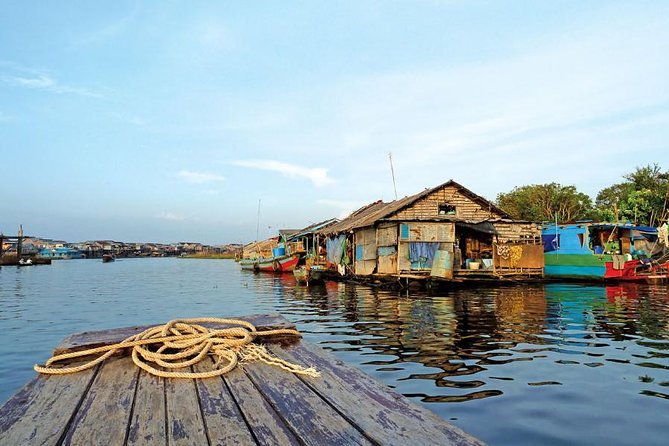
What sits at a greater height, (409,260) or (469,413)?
(409,260)

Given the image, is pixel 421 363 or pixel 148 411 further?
pixel 421 363

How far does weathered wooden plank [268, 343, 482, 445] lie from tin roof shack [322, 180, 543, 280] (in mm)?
16946

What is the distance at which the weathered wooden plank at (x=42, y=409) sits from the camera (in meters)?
1.99

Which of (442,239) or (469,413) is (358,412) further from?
(442,239)

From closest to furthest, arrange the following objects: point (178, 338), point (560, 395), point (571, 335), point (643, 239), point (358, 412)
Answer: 1. point (358, 412)
2. point (178, 338)
3. point (560, 395)
4. point (571, 335)
5. point (643, 239)

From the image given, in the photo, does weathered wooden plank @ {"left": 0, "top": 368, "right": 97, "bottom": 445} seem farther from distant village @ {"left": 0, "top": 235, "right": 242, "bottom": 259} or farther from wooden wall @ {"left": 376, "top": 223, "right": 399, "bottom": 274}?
distant village @ {"left": 0, "top": 235, "right": 242, "bottom": 259}

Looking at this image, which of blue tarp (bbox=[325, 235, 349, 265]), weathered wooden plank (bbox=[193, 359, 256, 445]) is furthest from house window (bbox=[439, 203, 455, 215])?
weathered wooden plank (bbox=[193, 359, 256, 445])

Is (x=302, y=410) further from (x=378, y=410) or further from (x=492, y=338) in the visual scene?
(x=492, y=338)

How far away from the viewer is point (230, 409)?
2.30 metres

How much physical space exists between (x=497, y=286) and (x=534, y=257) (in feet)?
9.52

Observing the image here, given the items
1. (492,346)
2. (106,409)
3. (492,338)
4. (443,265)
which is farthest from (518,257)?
(106,409)

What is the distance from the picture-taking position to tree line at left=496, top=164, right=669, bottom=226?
100 ft

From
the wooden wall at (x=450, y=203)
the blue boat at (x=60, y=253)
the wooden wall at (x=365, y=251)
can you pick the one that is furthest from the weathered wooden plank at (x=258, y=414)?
the blue boat at (x=60, y=253)

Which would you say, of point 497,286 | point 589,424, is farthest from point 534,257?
point 589,424
